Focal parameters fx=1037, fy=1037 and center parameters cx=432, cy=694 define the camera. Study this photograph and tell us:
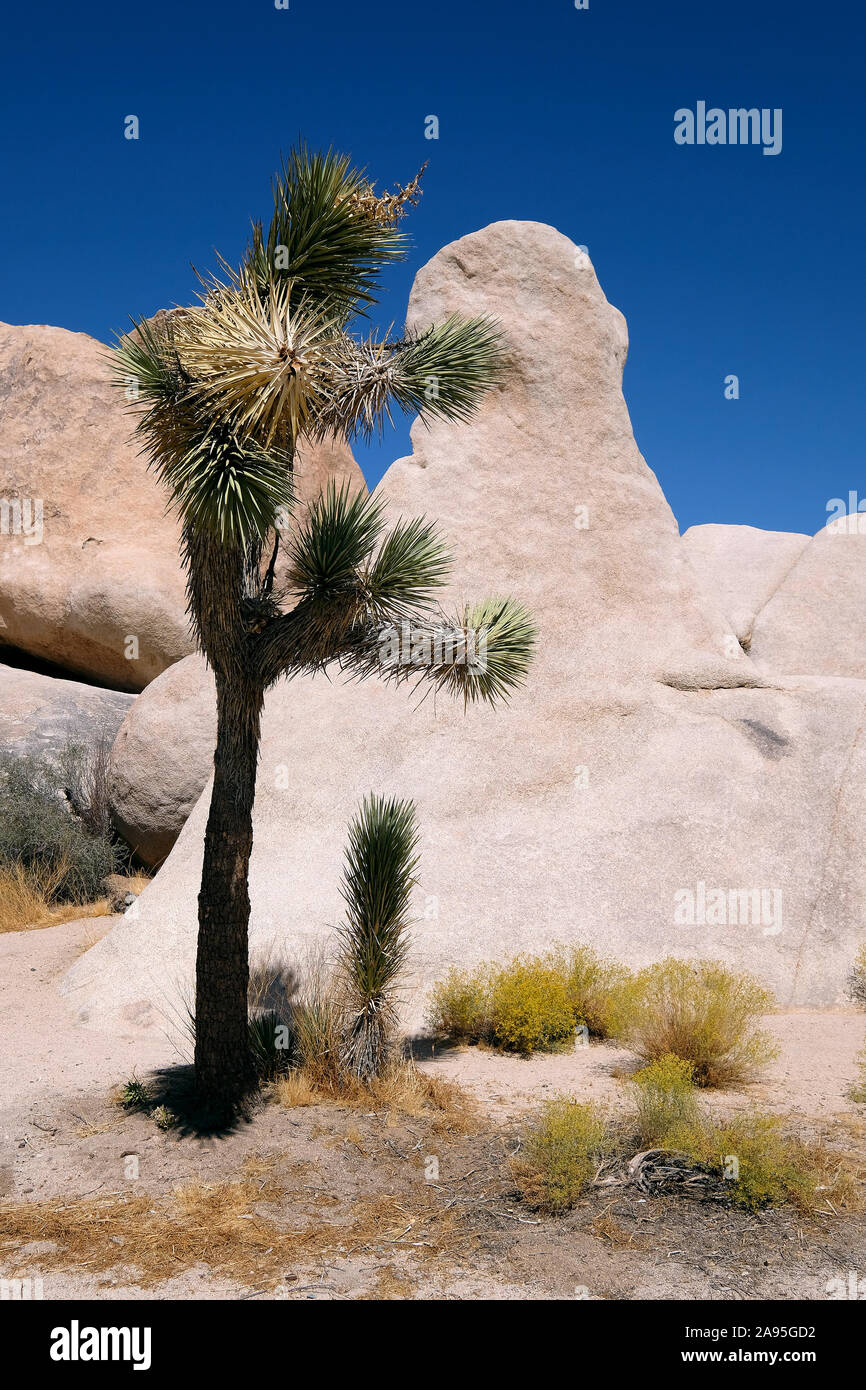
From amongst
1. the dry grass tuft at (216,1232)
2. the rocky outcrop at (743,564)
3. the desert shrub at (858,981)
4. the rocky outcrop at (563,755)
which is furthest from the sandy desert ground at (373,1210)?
the rocky outcrop at (743,564)

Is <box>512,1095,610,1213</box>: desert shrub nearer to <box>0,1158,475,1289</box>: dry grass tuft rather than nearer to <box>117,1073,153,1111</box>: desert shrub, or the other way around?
<box>0,1158,475,1289</box>: dry grass tuft

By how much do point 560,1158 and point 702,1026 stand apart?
206cm

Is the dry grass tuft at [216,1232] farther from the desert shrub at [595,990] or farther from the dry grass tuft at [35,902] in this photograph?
the dry grass tuft at [35,902]

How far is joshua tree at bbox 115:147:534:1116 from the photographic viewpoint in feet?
17.2

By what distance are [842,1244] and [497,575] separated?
292 inches

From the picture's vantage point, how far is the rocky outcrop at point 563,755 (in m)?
8.63

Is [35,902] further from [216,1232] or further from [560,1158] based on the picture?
[560,1158]

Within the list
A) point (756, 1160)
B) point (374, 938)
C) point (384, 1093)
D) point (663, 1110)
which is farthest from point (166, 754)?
point (756, 1160)

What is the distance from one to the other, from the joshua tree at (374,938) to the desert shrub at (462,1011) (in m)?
1.19

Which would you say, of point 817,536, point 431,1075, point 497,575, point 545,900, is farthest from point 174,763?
point 817,536

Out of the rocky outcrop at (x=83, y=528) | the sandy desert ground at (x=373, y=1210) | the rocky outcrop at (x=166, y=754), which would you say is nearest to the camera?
the sandy desert ground at (x=373, y=1210)

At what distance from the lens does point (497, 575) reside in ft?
35.2

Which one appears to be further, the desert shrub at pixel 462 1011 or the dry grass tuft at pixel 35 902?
the dry grass tuft at pixel 35 902

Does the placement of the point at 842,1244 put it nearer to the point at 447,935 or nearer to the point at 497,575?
the point at 447,935
